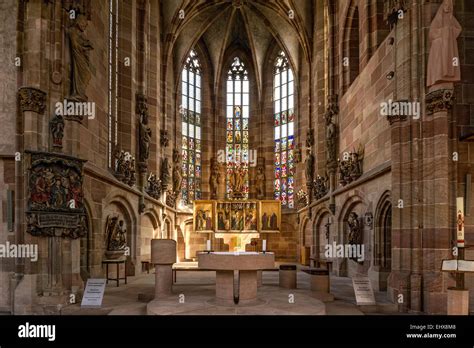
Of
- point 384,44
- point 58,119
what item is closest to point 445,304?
point 384,44

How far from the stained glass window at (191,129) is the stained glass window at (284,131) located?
5.11 metres

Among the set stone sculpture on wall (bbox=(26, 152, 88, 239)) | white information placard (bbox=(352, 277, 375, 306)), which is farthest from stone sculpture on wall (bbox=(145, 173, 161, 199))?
white information placard (bbox=(352, 277, 375, 306))

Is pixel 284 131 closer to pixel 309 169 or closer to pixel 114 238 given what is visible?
pixel 309 169

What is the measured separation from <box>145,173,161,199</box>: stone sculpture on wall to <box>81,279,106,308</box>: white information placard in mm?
10882

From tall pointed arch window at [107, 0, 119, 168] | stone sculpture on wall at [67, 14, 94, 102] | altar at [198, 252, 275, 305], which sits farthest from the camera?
tall pointed arch window at [107, 0, 119, 168]

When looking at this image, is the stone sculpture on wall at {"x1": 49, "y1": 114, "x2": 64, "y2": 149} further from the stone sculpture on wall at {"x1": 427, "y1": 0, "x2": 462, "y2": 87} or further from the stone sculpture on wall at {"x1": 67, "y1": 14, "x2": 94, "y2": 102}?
the stone sculpture on wall at {"x1": 427, "y1": 0, "x2": 462, "y2": 87}

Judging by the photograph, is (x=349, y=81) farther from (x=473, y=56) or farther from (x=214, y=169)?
(x=214, y=169)

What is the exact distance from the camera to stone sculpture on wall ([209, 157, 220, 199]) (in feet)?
101

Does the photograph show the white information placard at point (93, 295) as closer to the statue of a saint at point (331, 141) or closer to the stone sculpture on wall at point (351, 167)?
the stone sculpture on wall at point (351, 167)

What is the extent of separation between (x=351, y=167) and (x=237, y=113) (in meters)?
16.5

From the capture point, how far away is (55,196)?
11266mm

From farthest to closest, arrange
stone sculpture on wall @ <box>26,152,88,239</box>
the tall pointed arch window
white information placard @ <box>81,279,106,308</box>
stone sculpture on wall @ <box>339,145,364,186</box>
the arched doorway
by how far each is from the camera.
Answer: the tall pointed arch window → stone sculpture on wall @ <box>339,145,364,186</box> → the arched doorway → stone sculpture on wall @ <box>26,152,88,239</box> → white information placard @ <box>81,279,106,308</box>
